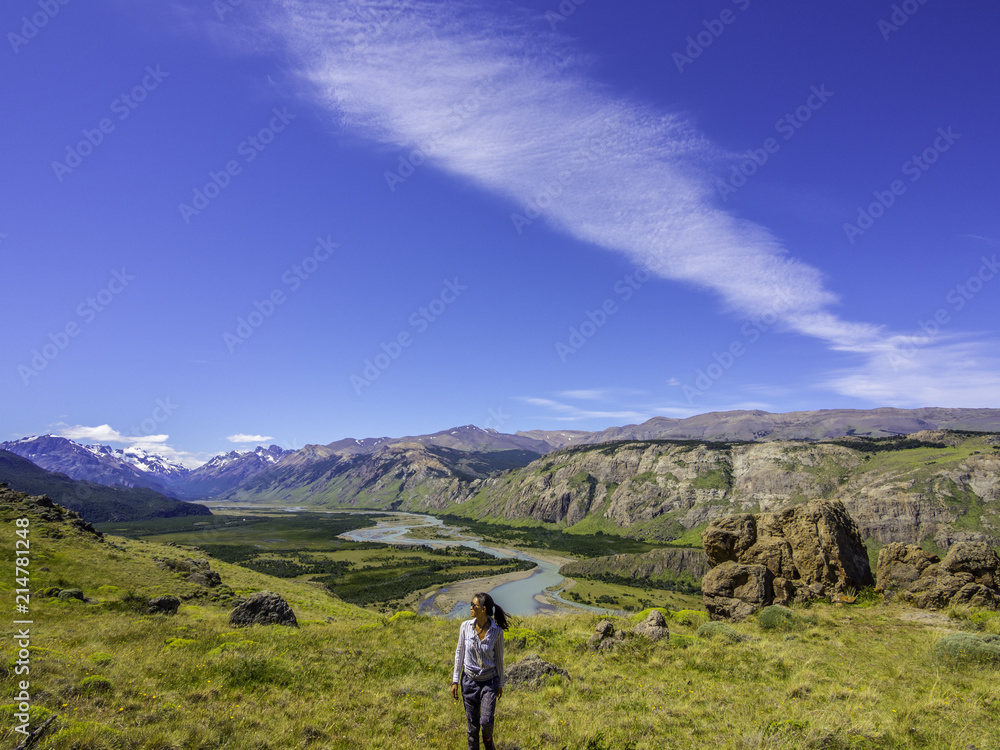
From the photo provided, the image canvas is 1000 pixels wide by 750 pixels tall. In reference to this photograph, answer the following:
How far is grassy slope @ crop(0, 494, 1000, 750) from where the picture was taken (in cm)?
1061

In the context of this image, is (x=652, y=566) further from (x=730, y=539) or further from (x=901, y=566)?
(x=901, y=566)

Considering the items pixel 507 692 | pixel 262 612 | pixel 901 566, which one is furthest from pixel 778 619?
pixel 262 612

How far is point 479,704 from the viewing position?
9.81 meters

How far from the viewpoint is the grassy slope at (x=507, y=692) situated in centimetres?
1061

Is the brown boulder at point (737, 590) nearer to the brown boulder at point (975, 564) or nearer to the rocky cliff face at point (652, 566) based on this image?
the brown boulder at point (975, 564)

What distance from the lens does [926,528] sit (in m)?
153

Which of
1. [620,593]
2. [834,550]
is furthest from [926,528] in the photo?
[834,550]

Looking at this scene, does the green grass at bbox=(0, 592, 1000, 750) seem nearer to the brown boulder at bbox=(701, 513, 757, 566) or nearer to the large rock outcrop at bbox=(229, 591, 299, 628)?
the large rock outcrop at bbox=(229, 591, 299, 628)

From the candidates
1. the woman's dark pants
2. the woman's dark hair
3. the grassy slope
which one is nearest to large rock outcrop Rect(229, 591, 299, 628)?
the grassy slope

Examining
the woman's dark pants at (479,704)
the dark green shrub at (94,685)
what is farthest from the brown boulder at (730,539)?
the dark green shrub at (94,685)

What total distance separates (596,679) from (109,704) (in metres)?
14.7

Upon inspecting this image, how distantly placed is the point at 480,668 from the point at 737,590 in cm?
2796

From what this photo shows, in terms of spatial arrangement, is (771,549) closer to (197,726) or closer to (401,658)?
(401,658)

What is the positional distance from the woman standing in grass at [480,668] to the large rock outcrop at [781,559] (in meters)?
25.8
